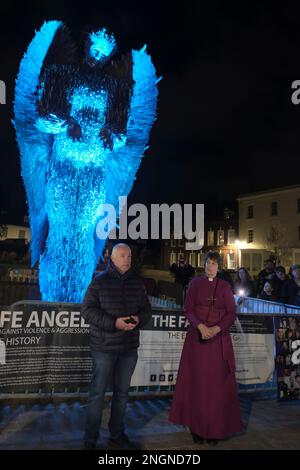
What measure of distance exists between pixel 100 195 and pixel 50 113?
230 centimetres

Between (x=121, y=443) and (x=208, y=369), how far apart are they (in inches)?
44.4

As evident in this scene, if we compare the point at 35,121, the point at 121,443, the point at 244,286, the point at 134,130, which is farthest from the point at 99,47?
the point at 121,443

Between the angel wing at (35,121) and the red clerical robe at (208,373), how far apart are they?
20.7ft

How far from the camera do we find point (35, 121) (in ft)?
30.1

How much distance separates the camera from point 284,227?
3688 cm

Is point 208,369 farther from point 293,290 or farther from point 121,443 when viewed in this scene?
point 293,290

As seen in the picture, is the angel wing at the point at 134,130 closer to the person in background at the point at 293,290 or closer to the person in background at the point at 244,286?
the person in background at the point at 244,286

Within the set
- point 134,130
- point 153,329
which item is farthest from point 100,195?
point 153,329

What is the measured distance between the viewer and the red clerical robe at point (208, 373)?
3775 mm

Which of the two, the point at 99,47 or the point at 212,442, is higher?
the point at 99,47

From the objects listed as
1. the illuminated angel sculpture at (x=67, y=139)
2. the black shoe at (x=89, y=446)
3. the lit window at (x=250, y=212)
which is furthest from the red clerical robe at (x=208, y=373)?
the lit window at (x=250, y=212)

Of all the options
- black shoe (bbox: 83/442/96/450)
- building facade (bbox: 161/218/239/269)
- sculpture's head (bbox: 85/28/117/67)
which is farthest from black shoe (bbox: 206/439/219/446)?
building facade (bbox: 161/218/239/269)
